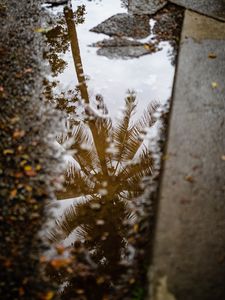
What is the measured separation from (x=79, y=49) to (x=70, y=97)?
3.56ft

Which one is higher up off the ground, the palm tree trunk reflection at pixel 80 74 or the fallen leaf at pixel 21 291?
the palm tree trunk reflection at pixel 80 74

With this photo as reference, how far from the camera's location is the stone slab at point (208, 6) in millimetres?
4243

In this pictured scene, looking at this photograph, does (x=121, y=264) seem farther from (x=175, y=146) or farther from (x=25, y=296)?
(x=175, y=146)

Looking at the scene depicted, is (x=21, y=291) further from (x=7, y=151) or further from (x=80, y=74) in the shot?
(x=80, y=74)

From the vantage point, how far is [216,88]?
294 cm

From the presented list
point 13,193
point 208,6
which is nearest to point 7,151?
point 13,193

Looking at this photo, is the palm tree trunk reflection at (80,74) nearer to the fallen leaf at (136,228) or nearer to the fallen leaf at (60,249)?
the fallen leaf at (136,228)

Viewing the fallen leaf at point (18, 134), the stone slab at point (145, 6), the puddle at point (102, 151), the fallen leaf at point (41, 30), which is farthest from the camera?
the stone slab at point (145, 6)

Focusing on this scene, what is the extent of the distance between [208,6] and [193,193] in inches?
144

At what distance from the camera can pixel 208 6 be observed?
446 centimetres

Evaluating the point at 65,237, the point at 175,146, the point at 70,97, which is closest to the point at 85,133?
the point at 70,97

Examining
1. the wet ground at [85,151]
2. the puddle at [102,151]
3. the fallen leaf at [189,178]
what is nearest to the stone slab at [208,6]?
the wet ground at [85,151]

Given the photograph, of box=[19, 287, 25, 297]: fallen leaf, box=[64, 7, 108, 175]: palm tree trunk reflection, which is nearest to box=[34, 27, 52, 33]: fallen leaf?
box=[64, 7, 108, 175]: palm tree trunk reflection

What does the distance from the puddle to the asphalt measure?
21cm
